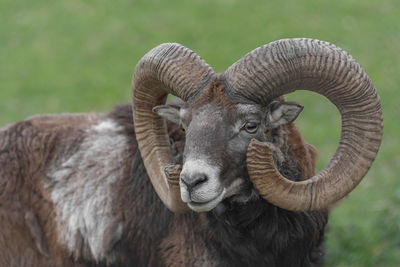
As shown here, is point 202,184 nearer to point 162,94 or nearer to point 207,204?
point 207,204

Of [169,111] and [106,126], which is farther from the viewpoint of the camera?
[106,126]

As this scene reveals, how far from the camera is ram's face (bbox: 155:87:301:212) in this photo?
21.6 feet

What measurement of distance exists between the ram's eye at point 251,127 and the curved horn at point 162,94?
645 millimetres

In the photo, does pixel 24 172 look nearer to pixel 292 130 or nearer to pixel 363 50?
pixel 292 130

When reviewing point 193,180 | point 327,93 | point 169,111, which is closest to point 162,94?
point 169,111

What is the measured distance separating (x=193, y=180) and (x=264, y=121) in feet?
3.72

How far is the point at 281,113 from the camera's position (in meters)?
7.21

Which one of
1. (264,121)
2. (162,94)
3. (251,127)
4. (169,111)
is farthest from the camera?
(162,94)

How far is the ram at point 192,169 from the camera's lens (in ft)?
22.3

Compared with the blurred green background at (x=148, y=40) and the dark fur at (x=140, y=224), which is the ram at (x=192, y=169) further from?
the blurred green background at (x=148, y=40)

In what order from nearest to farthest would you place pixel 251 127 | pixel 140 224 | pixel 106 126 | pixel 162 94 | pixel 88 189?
1. pixel 251 127
2. pixel 162 94
3. pixel 140 224
4. pixel 88 189
5. pixel 106 126

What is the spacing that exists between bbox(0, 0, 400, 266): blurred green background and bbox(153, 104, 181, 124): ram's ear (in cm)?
906

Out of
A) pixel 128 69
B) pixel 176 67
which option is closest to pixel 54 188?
pixel 176 67

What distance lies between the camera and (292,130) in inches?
306
